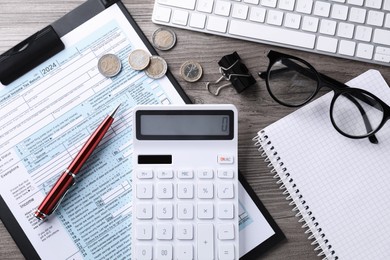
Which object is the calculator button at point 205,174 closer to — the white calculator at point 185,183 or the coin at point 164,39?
the white calculator at point 185,183

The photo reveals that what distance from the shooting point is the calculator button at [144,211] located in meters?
0.70

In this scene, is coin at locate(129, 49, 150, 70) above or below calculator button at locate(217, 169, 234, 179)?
above

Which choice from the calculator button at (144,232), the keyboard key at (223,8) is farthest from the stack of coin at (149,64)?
the calculator button at (144,232)

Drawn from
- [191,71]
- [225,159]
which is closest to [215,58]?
[191,71]

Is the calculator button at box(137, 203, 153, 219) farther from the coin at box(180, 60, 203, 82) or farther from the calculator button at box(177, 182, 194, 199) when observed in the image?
the coin at box(180, 60, 203, 82)

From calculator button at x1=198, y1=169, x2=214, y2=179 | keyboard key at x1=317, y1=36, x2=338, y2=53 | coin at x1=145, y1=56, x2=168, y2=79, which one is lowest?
calculator button at x1=198, y1=169, x2=214, y2=179

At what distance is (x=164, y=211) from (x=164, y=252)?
5 cm

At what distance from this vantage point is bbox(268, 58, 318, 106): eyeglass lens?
73cm

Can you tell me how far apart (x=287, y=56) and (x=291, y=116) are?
0.28 feet

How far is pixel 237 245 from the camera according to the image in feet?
2.27

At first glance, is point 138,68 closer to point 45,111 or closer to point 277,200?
point 45,111

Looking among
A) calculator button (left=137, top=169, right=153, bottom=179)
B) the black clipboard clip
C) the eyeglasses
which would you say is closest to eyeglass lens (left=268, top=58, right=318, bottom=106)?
the eyeglasses

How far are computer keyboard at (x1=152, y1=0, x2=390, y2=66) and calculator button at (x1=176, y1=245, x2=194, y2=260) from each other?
0.31 m

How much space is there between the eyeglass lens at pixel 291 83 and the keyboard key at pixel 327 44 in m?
0.04
